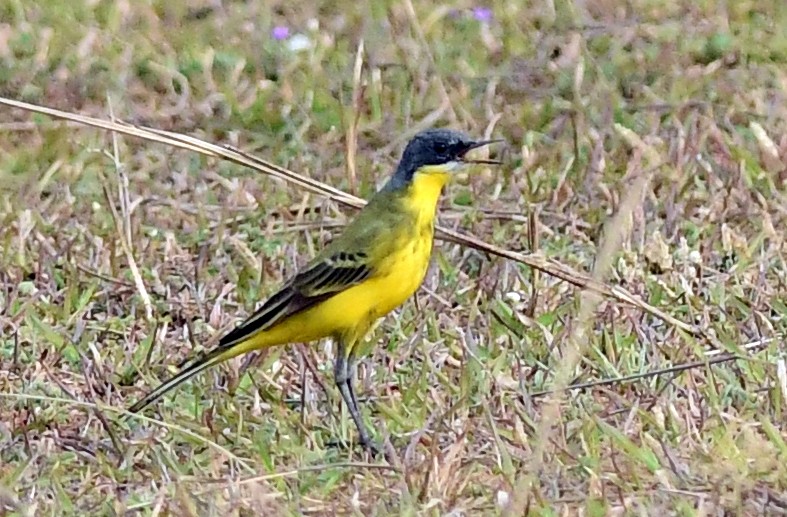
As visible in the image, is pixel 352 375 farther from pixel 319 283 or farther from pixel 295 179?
pixel 295 179

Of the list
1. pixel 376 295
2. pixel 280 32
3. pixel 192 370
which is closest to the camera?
pixel 192 370

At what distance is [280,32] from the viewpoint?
28.3 ft

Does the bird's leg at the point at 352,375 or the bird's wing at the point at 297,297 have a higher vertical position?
the bird's wing at the point at 297,297

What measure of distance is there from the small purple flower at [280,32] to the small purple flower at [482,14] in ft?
2.95

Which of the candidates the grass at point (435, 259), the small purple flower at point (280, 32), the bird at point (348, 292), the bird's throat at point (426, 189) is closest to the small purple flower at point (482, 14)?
the grass at point (435, 259)

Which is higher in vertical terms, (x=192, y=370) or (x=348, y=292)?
(x=348, y=292)

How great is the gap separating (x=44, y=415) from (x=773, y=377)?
2049mm

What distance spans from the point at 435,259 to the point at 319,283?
3.99 ft

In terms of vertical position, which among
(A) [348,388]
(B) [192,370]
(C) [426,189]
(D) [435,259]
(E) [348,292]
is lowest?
(D) [435,259]

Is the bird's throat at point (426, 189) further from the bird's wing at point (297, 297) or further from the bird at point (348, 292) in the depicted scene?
the bird's wing at point (297, 297)

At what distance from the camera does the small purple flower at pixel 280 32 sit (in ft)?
28.1

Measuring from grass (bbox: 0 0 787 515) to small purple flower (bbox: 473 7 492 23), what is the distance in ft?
0.13

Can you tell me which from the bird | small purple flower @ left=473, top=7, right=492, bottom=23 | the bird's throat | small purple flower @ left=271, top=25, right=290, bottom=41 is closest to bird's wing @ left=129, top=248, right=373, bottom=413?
the bird

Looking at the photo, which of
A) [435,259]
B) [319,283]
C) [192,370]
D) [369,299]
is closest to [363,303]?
[369,299]
